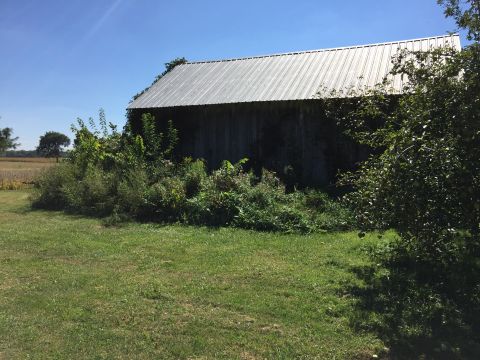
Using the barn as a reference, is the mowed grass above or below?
below

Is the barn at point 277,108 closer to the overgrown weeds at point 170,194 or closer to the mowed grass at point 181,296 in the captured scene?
the overgrown weeds at point 170,194

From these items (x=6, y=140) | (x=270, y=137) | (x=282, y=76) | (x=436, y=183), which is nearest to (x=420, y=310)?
(x=436, y=183)

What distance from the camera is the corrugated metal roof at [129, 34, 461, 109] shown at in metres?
15.1

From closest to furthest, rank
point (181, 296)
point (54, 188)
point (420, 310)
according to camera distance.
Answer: point (420, 310) → point (181, 296) → point (54, 188)

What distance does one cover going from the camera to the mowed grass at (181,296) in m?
4.45

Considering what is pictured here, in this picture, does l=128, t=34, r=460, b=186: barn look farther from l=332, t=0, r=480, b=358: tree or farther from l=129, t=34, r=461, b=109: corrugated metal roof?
l=332, t=0, r=480, b=358: tree

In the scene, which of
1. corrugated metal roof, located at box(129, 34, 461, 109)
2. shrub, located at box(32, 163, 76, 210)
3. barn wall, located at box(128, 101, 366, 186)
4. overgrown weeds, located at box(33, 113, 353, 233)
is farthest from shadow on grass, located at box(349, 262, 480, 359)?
shrub, located at box(32, 163, 76, 210)

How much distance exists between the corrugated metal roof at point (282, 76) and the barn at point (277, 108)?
0.03 m

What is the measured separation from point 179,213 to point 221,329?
6830mm

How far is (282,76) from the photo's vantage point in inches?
661

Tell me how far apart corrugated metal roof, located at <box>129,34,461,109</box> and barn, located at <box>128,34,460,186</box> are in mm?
35

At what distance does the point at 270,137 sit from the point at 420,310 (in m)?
10.8

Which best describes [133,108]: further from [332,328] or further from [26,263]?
[332,328]

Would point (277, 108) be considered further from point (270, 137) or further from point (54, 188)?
point (54, 188)
